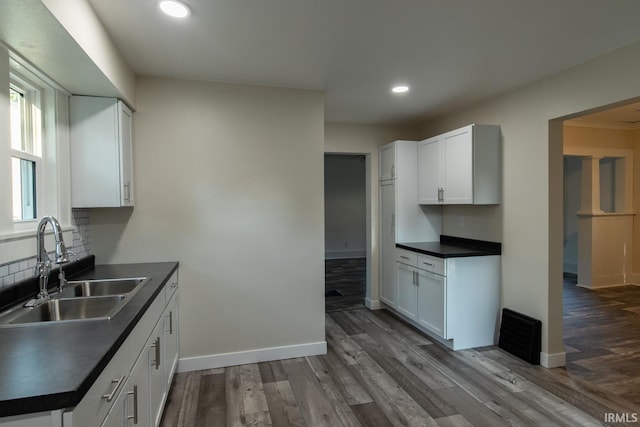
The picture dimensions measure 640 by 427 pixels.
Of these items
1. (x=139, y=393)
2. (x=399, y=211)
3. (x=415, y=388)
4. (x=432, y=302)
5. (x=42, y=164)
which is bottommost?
(x=415, y=388)

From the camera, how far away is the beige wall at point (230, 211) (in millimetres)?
2828

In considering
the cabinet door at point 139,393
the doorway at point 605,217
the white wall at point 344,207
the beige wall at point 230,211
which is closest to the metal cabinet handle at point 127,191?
the beige wall at point 230,211

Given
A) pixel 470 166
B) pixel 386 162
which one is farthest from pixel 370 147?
pixel 470 166

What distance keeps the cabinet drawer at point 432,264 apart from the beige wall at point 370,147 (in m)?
0.96

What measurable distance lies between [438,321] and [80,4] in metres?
3.57

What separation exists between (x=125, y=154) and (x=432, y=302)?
3.06 metres

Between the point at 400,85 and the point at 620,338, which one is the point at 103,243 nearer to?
the point at 400,85

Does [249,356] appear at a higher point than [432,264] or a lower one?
lower

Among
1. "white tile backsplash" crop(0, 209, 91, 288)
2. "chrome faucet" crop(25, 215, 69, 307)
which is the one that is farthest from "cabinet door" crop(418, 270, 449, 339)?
"white tile backsplash" crop(0, 209, 91, 288)

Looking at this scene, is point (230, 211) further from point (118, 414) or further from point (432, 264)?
point (432, 264)

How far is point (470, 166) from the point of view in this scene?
133 inches

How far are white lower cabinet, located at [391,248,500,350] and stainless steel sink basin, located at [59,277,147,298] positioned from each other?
260cm

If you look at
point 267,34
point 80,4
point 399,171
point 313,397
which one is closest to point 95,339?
point 80,4

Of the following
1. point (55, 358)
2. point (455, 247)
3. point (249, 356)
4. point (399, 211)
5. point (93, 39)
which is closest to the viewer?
point (55, 358)
